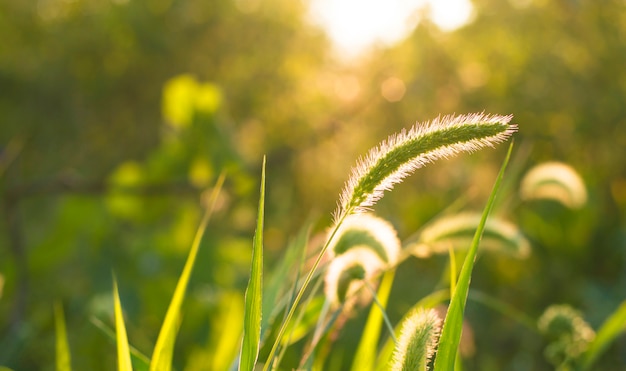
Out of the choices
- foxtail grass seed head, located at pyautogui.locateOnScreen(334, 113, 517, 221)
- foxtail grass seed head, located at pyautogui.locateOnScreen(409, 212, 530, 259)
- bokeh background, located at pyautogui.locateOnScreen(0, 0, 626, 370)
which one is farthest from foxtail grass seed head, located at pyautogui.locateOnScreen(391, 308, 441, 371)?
bokeh background, located at pyautogui.locateOnScreen(0, 0, 626, 370)

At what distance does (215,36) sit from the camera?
668 centimetres

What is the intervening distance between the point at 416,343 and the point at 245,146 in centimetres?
517

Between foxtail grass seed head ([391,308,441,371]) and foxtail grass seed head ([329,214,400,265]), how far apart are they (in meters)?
0.19

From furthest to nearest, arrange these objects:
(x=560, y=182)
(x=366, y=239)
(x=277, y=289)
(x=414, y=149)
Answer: (x=560, y=182)
(x=277, y=289)
(x=366, y=239)
(x=414, y=149)

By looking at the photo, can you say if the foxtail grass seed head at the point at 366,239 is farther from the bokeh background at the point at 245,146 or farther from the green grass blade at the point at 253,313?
the bokeh background at the point at 245,146

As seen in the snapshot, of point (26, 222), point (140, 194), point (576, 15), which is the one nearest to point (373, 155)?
point (140, 194)

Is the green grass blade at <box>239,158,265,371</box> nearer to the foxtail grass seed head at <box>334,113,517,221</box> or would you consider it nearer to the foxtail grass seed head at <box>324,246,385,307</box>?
the foxtail grass seed head at <box>334,113,517,221</box>

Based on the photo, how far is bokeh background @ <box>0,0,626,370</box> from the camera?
123 inches

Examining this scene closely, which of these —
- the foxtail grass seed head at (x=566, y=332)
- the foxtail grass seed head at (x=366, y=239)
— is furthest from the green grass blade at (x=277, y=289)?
the foxtail grass seed head at (x=566, y=332)

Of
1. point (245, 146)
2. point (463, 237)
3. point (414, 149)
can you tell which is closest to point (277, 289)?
point (463, 237)

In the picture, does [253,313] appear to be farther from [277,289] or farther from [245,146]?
[245,146]

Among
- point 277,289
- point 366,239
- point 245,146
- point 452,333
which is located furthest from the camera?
point 245,146

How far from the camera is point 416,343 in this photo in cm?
73

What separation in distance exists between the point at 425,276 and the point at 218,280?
124cm
